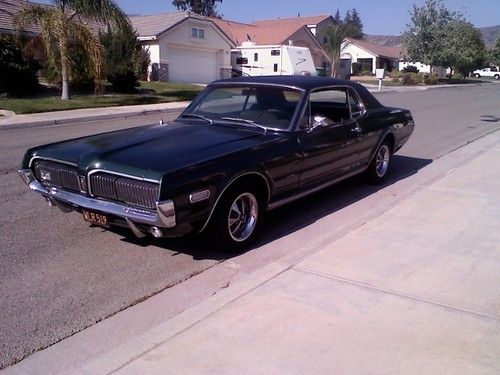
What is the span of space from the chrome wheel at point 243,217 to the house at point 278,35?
137 ft

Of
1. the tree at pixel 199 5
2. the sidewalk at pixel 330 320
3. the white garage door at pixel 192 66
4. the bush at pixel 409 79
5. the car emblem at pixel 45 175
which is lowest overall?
the sidewalk at pixel 330 320

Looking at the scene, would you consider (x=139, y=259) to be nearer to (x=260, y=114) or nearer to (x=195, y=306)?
(x=195, y=306)

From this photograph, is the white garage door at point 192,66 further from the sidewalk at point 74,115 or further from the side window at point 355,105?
the side window at point 355,105

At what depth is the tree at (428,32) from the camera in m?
50.1

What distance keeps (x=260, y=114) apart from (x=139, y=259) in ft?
6.59

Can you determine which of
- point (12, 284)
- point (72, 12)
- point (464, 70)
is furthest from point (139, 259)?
point (464, 70)

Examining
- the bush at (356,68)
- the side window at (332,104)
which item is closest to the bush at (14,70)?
the side window at (332,104)

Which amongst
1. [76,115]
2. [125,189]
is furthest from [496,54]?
[125,189]

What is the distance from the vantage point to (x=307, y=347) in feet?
10.2

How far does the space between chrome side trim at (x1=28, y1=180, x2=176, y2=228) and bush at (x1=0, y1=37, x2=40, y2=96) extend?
55.1 ft

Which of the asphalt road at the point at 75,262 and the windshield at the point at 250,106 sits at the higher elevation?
the windshield at the point at 250,106

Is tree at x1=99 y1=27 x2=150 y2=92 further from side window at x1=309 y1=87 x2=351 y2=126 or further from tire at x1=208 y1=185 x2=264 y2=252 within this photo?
tire at x1=208 y1=185 x2=264 y2=252

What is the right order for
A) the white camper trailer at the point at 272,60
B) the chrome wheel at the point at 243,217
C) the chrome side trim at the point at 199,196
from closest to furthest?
the chrome side trim at the point at 199,196 < the chrome wheel at the point at 243,217 < the white camper trailer at the point at 272,60

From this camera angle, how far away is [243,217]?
4.80m
